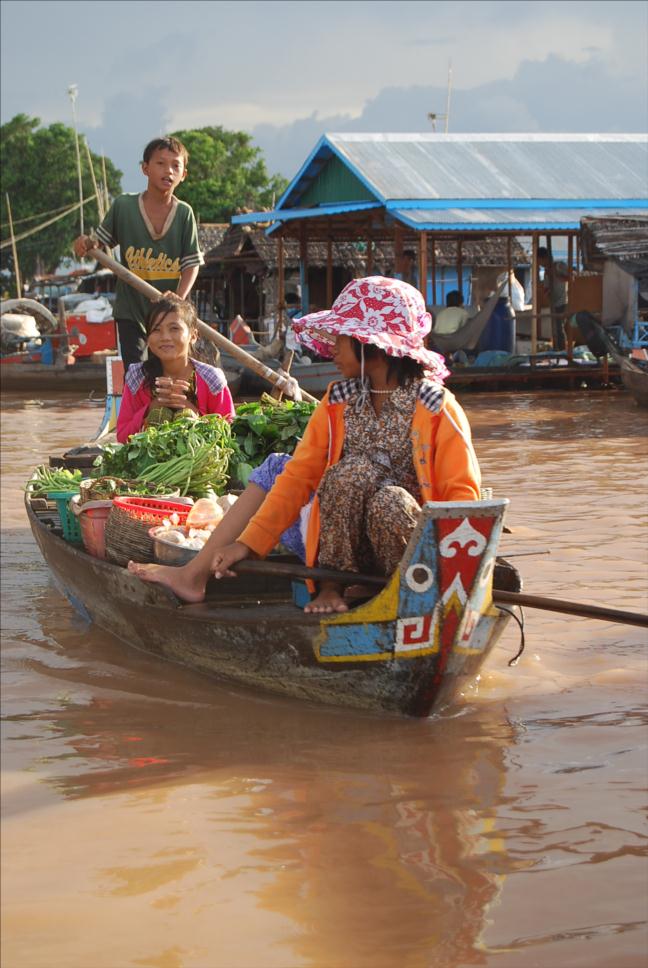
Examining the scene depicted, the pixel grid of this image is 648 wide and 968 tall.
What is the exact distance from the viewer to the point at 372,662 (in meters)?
3.46

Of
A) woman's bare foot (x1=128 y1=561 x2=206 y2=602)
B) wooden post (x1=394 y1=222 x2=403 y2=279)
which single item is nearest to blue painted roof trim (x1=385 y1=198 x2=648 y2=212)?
wooden post (x1=394 y1=222 x2=403 y2=279)

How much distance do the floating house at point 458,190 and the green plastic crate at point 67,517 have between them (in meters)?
10.00

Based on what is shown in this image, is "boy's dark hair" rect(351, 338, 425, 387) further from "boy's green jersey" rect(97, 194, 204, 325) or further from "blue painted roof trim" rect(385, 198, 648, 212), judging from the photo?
"blue painted roof trim" rect(385, 198, 648, 212)

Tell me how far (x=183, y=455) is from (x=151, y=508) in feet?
1.45

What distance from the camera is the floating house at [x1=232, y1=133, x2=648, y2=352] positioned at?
1520 cm

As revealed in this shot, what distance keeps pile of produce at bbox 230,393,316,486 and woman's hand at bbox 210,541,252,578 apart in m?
1.22

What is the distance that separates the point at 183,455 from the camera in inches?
Answer: 186

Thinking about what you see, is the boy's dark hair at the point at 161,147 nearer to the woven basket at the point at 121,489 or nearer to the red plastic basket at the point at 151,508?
the woven basket at the point at 121,489

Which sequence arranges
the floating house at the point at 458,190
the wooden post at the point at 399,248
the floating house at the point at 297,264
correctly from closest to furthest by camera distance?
the floating house at the point at 458,190 < the wooden post at the point at 399,248 < the floating house at the point at 297,264

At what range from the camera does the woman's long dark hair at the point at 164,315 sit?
5.09 metres

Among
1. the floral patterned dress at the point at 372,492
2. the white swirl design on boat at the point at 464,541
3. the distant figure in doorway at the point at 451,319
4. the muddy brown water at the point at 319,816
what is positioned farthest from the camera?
the distant figure in doorway at the point at 451,319

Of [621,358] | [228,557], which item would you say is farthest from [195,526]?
[621,358]

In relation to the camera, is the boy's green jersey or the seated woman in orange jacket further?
the boy's green jersey

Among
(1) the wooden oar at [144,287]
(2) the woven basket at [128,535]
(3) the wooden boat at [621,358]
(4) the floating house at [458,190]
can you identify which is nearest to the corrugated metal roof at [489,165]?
(4) the floating house at [458,190]
